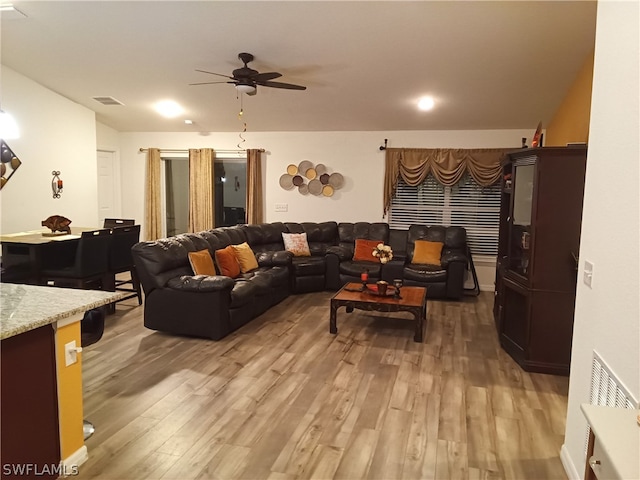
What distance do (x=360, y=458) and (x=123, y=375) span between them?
2.06 m

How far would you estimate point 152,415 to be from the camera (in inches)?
115

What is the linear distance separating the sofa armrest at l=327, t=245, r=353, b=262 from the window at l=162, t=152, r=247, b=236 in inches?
79.4

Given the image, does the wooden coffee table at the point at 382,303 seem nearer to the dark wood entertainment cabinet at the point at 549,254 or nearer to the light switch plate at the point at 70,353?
the dark wood entertainment cabinet at the point at 549,254

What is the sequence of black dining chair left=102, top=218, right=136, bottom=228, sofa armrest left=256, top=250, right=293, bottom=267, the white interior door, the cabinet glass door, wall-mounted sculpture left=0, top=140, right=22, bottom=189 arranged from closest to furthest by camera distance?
1. the cabinet glass door
2. wall-mounted sculpture left=0, top=140, right=22, bottom=189
3. sofa armrest left=256, top=250, right=293, bottom=267
4. black dining chair left=102, top=218, right=136, bottom=228
5. the white interior door

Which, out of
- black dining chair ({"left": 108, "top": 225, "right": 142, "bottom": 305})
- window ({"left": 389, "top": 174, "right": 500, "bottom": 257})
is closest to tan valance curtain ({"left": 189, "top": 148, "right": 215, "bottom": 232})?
black dining chair ({"left": 108, "top": 225, "right": 142, "bottom": 305})

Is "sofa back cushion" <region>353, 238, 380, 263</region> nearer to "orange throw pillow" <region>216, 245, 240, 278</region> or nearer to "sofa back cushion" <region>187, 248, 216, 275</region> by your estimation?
"orange throw pillow" <region>216, 245, 240, 278</region>

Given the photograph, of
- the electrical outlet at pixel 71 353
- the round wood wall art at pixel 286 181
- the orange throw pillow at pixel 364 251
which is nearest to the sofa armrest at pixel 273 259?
the orange throw pillow at pixel 364 251

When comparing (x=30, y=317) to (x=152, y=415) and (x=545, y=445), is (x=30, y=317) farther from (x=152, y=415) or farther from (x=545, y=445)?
(x=545, y=445)

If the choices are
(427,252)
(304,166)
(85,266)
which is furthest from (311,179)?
(85,266)

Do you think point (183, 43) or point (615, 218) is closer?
point (615, 218)

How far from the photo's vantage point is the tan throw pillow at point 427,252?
645cm

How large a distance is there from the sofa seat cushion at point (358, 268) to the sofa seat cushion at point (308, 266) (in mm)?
290

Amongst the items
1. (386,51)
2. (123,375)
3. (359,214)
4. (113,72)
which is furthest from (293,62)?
(123,375)

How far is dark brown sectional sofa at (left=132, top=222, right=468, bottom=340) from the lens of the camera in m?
4.36
